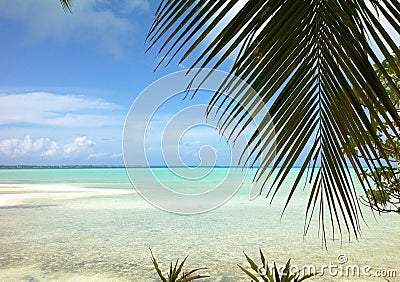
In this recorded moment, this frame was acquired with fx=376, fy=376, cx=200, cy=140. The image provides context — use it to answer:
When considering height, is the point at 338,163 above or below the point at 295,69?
below

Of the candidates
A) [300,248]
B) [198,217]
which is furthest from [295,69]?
[198,217]

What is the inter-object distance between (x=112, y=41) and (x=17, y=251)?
115 feet

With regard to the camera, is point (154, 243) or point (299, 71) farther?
point (154, 243)

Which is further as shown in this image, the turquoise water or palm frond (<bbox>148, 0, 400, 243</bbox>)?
the turquoise water

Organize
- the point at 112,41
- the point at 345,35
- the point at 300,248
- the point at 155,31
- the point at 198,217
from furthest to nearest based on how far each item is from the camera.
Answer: the point at 112,41 < the point at 198,217 < the point at 300,248 < the point at 155,31 < the point at 345,35

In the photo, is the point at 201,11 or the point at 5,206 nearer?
the point at 201,11

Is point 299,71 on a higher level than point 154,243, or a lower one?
higher

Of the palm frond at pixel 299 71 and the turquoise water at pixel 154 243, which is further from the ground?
the palm frond at pixel 299 71

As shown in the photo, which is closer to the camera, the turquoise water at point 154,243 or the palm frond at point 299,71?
the palm frond at point 299,71

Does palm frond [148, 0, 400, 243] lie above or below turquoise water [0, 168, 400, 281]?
above

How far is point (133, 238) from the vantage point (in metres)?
10.1

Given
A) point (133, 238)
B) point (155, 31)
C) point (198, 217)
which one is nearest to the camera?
point (155, 31)

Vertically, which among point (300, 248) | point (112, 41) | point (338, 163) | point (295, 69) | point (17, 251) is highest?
point (112, 41)

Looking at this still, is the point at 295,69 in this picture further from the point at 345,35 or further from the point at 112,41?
the point at 112,41
